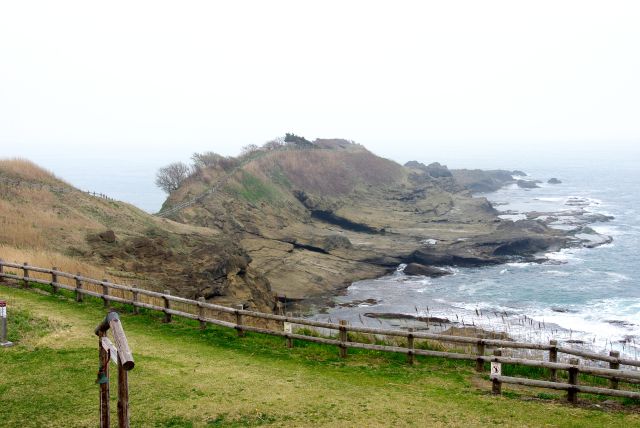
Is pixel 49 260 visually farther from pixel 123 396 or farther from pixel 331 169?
pixel 331 169

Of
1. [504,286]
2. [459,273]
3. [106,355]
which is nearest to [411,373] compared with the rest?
[106,355]

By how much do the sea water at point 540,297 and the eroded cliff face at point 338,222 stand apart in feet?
11.8

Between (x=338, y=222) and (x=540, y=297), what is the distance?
113 feet

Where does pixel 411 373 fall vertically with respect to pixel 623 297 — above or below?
above

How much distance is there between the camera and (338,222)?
262 feet

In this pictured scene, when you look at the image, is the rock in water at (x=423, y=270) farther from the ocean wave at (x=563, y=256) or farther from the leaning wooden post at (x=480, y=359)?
the leaning wooden post at (x=480, y=359)

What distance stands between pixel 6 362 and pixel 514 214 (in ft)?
300

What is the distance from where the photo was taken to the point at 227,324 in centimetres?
1862

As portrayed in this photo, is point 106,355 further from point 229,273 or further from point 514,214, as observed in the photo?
point 514,214

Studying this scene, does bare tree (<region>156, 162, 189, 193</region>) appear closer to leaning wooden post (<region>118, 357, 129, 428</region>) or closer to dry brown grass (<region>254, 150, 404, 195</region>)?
dry brown grass (<region>254, 150, 404, 195</region>)

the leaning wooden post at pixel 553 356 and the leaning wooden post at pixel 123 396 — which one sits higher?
the leaning wooden post at pixel 123 396

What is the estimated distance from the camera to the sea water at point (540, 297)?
40375mm

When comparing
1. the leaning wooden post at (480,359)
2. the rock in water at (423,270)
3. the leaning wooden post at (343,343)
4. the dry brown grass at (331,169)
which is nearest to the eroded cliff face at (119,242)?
the leaning wooden post at (343,343)

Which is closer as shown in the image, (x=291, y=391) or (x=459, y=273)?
(x=291, y=391)
